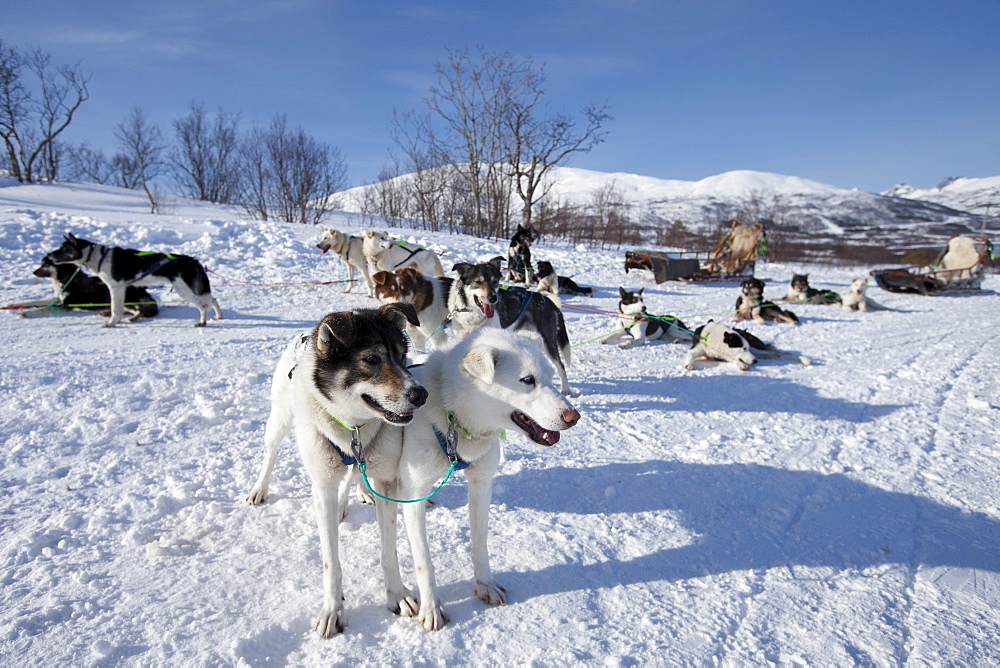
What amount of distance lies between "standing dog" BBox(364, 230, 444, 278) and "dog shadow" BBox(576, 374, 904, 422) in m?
4.71

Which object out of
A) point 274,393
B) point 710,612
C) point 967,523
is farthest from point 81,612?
point 967,523

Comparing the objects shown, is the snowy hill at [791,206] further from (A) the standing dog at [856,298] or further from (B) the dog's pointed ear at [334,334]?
(B) the dog's pointed ear at [334,334]

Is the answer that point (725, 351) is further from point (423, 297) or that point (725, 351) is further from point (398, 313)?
point (398, 313)

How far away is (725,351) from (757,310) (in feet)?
11.2

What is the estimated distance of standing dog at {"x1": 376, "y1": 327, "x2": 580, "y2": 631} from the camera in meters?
1.87

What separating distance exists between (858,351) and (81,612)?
841 cm

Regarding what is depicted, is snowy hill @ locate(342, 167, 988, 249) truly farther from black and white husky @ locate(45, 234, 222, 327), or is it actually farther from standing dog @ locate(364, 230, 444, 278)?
black and white husky @ locate(45, 234, 222, 327)

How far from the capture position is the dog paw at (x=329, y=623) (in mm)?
1856

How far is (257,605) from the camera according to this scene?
1.97 m

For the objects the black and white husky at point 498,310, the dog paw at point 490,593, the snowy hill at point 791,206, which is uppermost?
the snowy hill at point 791,206

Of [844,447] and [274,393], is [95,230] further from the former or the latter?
[844,447]

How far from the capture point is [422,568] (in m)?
1.92

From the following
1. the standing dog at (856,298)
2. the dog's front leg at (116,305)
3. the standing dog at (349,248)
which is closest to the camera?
the dog's front leg at (116,305)

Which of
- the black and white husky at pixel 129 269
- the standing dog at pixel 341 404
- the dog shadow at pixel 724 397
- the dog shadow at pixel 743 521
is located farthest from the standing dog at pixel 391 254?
the standing dog at pixel 341 404
